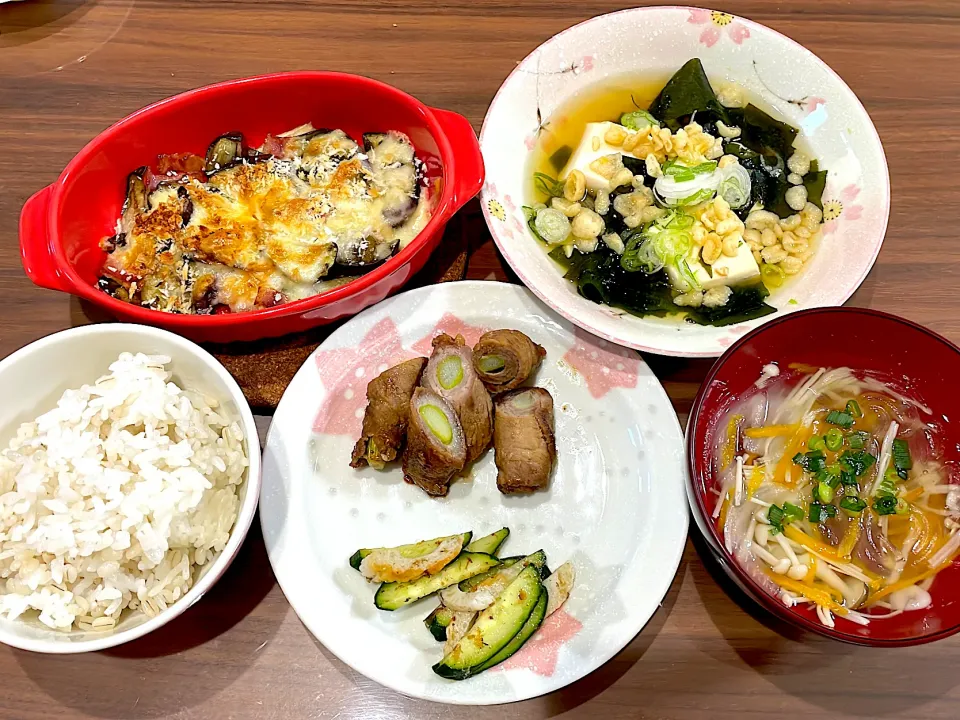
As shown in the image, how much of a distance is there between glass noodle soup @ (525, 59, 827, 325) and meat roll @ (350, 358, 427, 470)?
0.49 meters

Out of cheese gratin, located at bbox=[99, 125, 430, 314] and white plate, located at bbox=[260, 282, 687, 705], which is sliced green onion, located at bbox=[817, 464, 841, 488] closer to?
white plate, located at bbox=[260, 282, 687, 705]

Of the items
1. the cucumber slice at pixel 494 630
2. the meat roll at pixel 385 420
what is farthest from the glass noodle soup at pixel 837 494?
the meat roll at pixel 385 420

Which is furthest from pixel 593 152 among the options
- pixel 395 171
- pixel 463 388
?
pixel 463 388

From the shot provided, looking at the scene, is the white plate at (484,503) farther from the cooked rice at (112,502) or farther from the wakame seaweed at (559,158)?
the wakame seaweed at (559,158)

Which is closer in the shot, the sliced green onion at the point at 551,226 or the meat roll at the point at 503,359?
the meat roll at the point at 503,359

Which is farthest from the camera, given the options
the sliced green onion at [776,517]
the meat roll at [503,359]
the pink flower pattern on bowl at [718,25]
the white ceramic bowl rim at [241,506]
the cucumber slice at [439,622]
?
the pink flower pattern on bowl at [718,25]

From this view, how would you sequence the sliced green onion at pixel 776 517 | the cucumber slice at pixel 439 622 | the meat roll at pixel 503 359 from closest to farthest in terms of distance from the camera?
the sliced green onion at pixel 776 517, the cucumber slice at pixel 439 622, the meat roll at pixel 503 359

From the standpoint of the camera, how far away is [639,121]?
183 centimetres

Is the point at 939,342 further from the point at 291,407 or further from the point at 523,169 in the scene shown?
the point at 291,407

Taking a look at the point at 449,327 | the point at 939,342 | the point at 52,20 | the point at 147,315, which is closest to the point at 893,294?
the point at 939,342

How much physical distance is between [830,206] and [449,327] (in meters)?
0.98

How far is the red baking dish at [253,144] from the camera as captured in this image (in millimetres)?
1466

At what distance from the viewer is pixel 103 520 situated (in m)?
1.24

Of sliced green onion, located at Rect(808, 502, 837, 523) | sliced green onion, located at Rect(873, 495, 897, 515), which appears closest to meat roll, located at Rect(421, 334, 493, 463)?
sliced green onion, located at Rect(808, 502, 837, 523)
